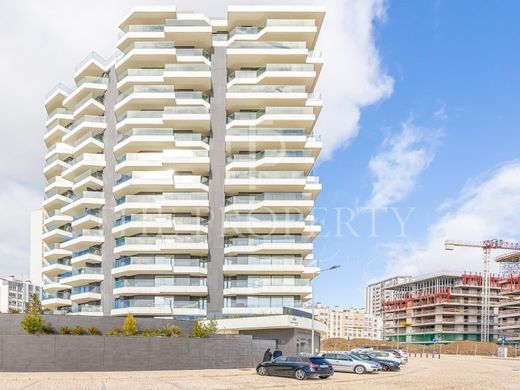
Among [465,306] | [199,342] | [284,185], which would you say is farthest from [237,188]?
[465,306]

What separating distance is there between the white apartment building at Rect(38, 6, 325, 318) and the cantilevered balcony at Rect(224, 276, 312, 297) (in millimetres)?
110

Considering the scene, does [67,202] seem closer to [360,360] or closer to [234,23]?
[234,23]

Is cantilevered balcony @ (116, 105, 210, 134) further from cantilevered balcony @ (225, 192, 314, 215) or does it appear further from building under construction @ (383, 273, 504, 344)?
building under construction @ (383, 273, 504, 344)

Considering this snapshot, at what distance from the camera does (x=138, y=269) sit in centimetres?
5231

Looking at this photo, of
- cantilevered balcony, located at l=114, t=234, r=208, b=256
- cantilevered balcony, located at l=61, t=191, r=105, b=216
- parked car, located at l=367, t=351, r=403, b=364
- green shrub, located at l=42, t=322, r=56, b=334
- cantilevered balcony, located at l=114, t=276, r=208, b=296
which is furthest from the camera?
cantilevered balcony, located at l=61, t=191, r=105, b=216

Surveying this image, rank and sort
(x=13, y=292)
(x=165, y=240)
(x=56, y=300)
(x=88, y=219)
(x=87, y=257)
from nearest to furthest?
(x=165, y=240)
(x=87, y=257)
(x=88, y=219)
(x=56, y=300)
(x=13, y=292)

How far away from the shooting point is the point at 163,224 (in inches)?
2098

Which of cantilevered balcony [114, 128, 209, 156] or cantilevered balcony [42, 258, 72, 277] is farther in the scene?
cantilevered balcony [42, 258, 72, 277]

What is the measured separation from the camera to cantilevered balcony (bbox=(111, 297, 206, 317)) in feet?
168

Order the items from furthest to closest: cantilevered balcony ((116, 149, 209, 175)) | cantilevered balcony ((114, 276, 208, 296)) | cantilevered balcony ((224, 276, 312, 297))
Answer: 1. cantilevered balcony ((116, 149, 209, 175))
2. cantilevered balcony ((224, 276, 312, 297))
3. cantilevered balcony ((114, 276, 208, 296))

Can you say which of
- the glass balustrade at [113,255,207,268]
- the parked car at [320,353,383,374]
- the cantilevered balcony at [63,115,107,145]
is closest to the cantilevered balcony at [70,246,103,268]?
the glass balustrade at [113,255,207,268]

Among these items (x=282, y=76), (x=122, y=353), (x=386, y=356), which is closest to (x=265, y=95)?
(x=282, y=76)

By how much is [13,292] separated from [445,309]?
14285 centimetres

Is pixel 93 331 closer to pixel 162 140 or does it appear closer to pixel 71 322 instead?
pixel 71 322
